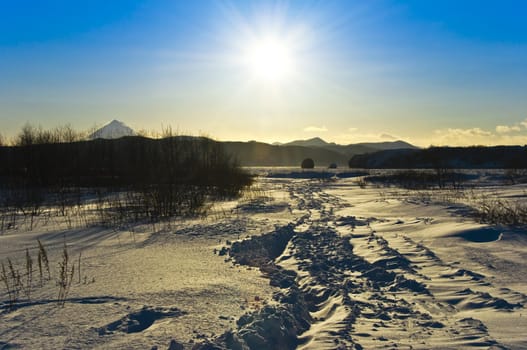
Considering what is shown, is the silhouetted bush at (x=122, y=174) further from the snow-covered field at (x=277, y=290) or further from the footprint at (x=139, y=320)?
the footprint at (x=139, y=320)

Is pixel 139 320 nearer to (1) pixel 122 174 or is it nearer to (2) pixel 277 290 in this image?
(2) pixel 277 290

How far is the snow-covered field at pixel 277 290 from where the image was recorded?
251 cm

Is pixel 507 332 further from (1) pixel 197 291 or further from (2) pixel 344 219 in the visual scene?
(2) pixel 344 219

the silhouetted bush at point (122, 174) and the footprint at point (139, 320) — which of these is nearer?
the footprint at point (139, 320)

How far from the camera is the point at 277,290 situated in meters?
3.65

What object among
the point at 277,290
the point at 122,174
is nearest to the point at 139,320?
the point at 277,290

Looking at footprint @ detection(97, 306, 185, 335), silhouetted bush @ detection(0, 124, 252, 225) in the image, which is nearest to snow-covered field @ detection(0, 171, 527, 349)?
footprint @ detection(97, 306, 185, 335)

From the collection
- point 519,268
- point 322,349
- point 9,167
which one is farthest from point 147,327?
point 9,167

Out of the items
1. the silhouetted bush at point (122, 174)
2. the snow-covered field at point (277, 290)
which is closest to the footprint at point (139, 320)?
the snow-covered field at point (277, 290)

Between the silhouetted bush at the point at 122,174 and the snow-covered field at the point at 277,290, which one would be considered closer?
the snow-covered field at the point at 277,290

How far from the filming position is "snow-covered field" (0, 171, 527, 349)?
2512mm

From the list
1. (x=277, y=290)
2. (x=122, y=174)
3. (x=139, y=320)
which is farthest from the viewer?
(x=122, y=174)

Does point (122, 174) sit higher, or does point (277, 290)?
point (122, 174)

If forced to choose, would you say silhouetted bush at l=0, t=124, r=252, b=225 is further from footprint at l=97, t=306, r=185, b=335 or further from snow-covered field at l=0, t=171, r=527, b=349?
footprint at l=97, t=306, r=185, b=335
